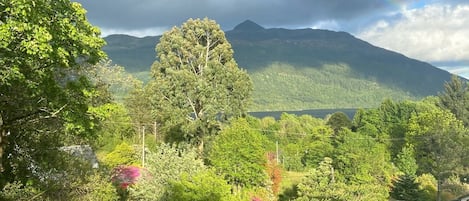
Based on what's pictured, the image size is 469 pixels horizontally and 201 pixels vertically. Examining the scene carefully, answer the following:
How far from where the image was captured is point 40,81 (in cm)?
1104

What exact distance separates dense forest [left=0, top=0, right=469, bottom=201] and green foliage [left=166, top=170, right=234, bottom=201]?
5cm

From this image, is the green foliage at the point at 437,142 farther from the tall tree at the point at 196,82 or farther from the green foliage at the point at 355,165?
the tall tree at the point at 196,82

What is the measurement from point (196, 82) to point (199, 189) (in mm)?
14398

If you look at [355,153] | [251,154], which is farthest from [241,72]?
[355,153]

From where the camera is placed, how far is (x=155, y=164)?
2038 cm

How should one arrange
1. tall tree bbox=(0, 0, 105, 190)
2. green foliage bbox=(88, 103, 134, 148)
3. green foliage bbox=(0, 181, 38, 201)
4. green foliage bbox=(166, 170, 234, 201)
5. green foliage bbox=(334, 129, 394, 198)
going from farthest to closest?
green foliage bbox=(88, 103, 134, 148) < green foliage bbox=(334, 129, 394, 198) < green foliage bbox=(166, 170, 234, 201) < green foliage bbox=(0, 181, 38, 201) < tall tree bbox=(0, 0, 105, 190)

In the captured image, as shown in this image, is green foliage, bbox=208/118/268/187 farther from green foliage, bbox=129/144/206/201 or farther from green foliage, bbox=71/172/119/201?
green foliage, bbox=71/172/119/201

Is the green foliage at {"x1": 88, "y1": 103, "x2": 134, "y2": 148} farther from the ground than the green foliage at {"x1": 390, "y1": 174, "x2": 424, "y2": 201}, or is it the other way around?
the green foliage at {"x1": 88, "y1": 103, "x2": 134, "y2": 148}

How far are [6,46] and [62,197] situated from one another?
8.44m

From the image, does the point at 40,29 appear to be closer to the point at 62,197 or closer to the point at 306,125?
the point at 62,197

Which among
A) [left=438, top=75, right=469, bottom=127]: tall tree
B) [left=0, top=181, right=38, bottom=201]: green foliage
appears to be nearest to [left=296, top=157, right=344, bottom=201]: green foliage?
[left=0, top=181, right=38, bottom=201]: green foliage

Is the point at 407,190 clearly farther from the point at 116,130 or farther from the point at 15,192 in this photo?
the point at 15,192

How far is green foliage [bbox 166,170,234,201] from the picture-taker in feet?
58.1

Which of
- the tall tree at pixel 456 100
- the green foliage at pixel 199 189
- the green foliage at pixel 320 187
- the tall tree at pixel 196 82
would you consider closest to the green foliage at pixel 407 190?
the green foliage at pixel 320 187
